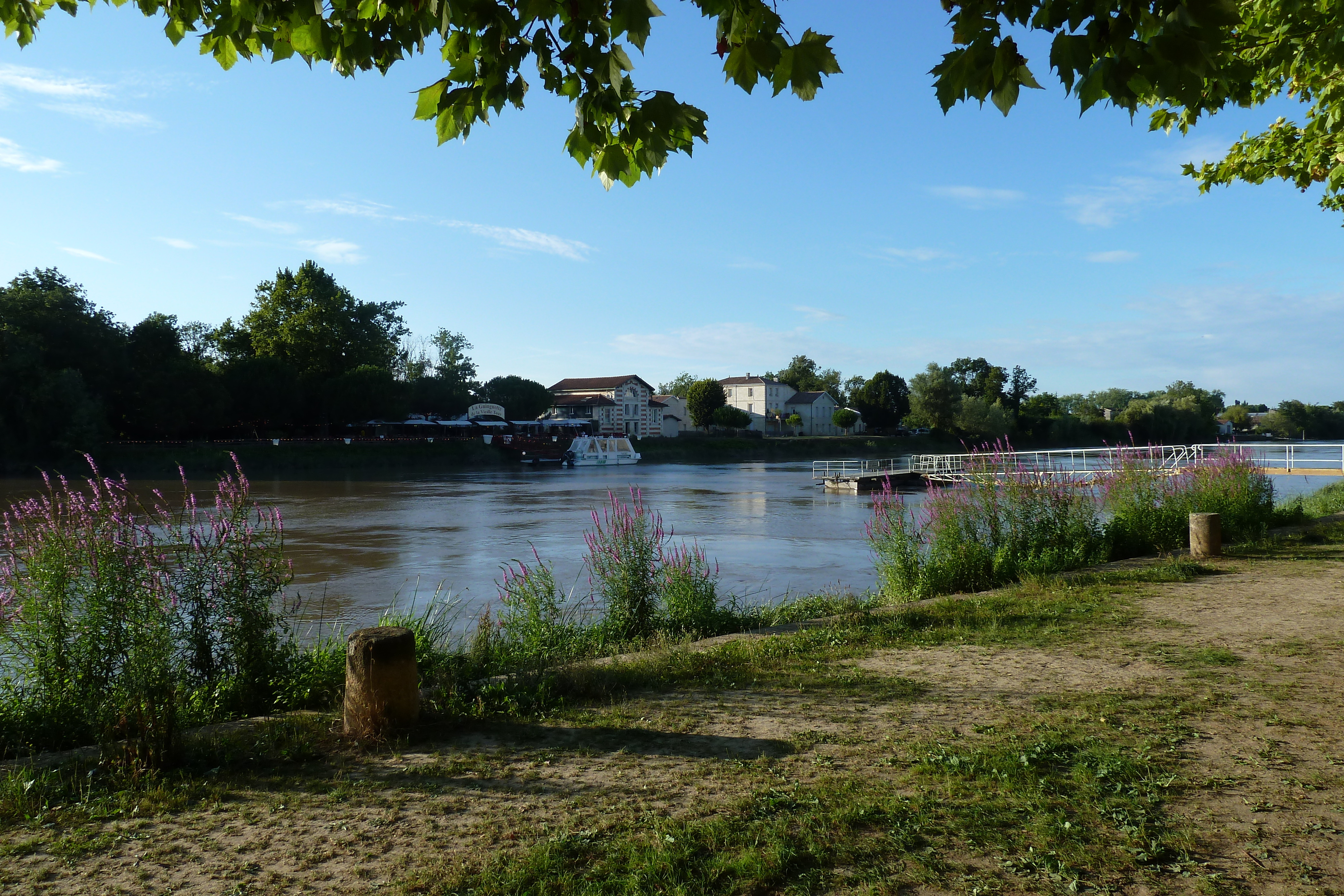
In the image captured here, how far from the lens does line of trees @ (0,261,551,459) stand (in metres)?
43.2

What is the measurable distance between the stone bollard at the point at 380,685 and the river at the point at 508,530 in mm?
2873

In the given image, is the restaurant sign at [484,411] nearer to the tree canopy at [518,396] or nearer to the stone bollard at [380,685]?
the tree canopy at [518,396]

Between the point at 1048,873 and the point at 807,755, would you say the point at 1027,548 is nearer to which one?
the point at 807,755

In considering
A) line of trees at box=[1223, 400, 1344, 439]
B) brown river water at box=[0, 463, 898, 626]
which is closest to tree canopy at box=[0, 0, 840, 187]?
brown river water at box=[0, 463, 898, 626]

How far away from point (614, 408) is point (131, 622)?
89360 millimetres

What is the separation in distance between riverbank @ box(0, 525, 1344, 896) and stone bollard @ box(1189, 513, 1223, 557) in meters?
4.59

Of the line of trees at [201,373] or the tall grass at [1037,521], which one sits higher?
the line of trees at [201,373]

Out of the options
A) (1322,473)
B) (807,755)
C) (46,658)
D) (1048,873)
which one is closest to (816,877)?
(1048,873)

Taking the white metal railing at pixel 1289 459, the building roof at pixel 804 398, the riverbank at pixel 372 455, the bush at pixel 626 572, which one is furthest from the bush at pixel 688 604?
the building roof at pixel 804 398

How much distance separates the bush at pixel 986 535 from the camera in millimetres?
8922

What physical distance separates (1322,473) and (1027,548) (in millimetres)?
41605

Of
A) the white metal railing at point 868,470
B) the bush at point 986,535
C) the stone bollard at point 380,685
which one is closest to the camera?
the stone bollard at point 380,685

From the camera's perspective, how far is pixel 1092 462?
30.4 metres

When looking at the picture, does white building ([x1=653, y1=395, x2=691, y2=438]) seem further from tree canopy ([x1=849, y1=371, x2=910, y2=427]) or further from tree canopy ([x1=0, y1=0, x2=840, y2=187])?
tree canopy ([x1=0, y1=0, x2=840, y2=187])
